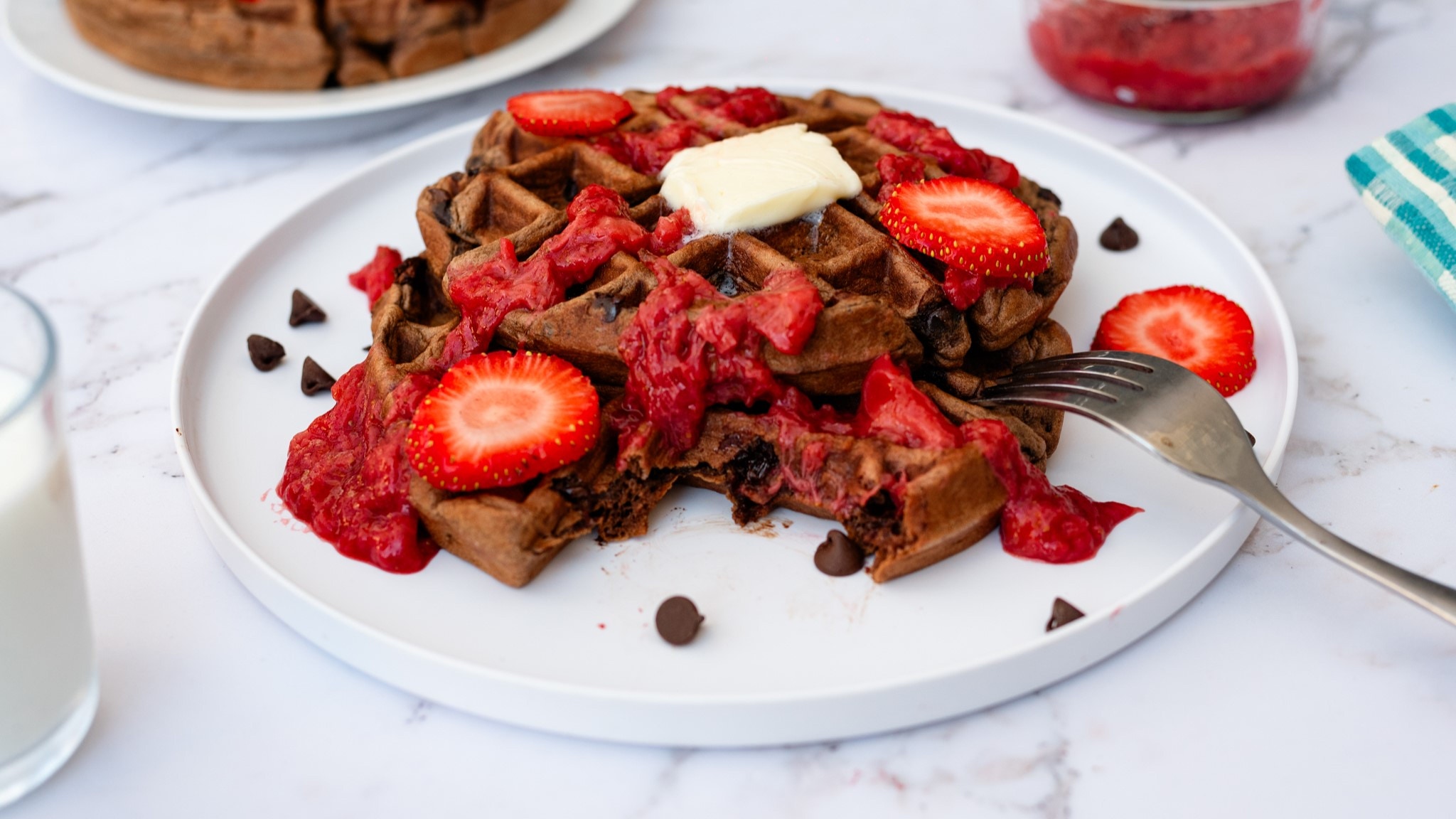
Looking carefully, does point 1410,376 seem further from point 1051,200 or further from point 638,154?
point 638,154

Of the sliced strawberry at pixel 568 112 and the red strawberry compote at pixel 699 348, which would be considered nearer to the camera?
the red strawberry compote at pixel 699 348

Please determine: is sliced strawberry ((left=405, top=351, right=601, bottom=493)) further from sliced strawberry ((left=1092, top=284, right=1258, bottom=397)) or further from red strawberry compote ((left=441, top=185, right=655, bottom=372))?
sliced strawberry ((left=1092, top=284, right=1258, bottom=397))

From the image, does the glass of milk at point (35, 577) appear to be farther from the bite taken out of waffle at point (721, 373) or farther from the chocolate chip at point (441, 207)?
the chocolate chip at point (441, 207)

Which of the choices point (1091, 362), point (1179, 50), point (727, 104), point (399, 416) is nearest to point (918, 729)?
point (1091, 362)

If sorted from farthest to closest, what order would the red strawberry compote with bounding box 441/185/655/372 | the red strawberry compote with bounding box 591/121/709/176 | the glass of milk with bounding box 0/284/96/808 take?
the red strawberry compote with bounding box 591/121/709/176 < the red strawberry compote with bounding box 441/185/655/372 < the glass of milk with bounding box 0/284/96/808

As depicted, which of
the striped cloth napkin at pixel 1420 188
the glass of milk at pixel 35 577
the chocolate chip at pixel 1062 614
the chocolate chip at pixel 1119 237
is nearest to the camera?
the glass of milk at pixel 35 577

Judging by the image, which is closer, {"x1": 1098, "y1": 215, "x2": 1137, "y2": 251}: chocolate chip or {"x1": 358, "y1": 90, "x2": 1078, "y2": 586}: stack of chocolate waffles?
{"x1": 358, "y1": 90, "x2": 1078, "y2": 586}: stack of chocolate waffles

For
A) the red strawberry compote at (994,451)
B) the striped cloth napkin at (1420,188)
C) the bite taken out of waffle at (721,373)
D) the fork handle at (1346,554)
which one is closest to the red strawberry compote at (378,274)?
the bite taken out of waffle at (721,373)

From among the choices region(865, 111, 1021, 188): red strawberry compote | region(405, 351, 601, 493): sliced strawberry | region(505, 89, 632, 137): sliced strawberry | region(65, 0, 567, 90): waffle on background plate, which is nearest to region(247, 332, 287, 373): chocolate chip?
region(405, 351, 601, 493): sliced strawberry
